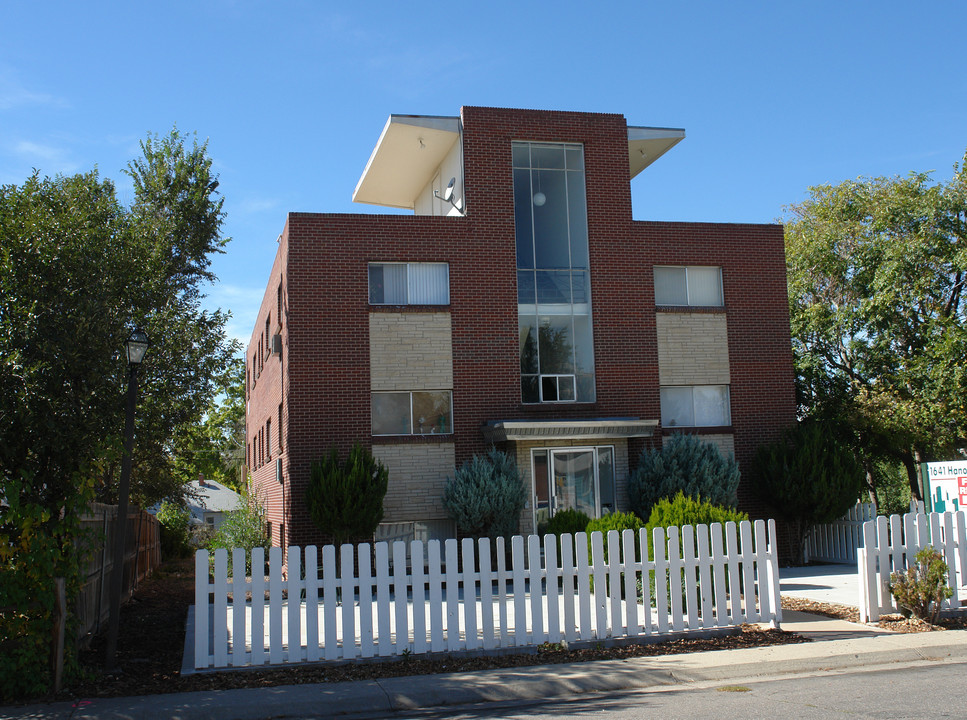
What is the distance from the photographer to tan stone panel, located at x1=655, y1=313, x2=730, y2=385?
67.5 ft

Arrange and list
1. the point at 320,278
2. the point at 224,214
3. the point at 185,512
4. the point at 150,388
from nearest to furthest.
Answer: the point at 150,388
the point at 320,278
the point at 224,214
the point at 185,512

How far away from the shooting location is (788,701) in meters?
7.62

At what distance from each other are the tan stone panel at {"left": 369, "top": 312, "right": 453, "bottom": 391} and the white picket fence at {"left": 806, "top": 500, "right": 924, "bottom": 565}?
9206 mm

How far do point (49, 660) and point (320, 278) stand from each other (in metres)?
11.6

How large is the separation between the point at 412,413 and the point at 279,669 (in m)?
10.4

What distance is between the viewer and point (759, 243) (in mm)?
21453

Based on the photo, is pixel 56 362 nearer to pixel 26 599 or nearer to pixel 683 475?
pixel 26 599

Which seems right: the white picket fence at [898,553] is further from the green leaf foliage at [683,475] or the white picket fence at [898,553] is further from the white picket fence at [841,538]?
the white picket fence at [841,538]

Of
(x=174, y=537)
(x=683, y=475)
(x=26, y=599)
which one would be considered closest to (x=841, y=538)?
(x=683, y=475)

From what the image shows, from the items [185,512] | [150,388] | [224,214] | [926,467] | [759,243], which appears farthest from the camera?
[185,512]

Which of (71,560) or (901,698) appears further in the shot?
(71,560)

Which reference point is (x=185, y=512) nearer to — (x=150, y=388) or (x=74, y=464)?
(x=150, y=388)

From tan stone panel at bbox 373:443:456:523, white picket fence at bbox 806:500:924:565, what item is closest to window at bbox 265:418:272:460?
tan stone panel at bbox 373:443:456:523

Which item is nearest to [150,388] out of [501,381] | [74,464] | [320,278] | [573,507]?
[320,278]
